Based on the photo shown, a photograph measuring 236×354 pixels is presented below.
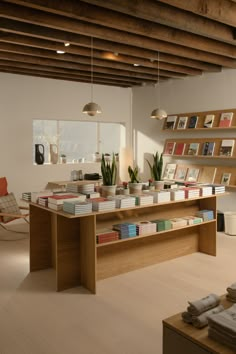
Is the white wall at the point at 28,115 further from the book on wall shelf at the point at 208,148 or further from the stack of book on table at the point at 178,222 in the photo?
the stack of book on table at the point at 178,222

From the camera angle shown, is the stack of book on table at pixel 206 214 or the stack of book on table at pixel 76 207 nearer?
the stack of book on table at pixel 76 207

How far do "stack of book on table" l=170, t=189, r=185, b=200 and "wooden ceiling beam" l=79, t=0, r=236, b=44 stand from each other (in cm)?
195

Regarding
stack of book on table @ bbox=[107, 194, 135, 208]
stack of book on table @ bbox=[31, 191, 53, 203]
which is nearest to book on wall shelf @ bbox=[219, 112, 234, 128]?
stack of book on table @ bbox=[107, 194, 135, 208]

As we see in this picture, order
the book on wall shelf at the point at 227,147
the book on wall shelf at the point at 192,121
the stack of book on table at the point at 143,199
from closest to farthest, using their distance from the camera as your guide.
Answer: the stack of book on table at the point at 143,199 < the book on wall shelf at the point at 227,147 < the book on wall shelf at the point at 192,121

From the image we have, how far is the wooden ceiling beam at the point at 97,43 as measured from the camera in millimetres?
4159

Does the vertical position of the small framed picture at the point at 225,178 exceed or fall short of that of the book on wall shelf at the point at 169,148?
it falls short

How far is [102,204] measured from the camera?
3.67m

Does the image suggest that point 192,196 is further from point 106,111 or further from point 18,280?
point 106,111

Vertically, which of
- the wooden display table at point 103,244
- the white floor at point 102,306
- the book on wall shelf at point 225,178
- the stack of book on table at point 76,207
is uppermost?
the book on wall shelf at point 225,178

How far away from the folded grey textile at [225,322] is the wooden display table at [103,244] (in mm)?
1852

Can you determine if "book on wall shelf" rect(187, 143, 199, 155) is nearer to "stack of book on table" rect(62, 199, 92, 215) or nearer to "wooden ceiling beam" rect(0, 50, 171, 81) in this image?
"wooden ceiling beam" rect(0, 50, 171, 81)

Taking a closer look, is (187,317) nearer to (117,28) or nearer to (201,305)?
(201,305)

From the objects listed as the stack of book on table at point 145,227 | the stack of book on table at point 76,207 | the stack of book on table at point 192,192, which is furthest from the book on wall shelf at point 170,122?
the stack of book on table at point 76,207

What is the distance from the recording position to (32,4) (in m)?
3.30
